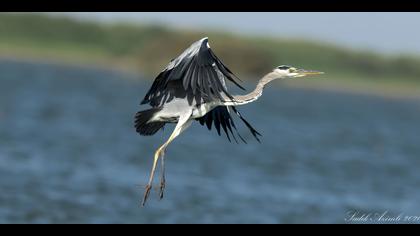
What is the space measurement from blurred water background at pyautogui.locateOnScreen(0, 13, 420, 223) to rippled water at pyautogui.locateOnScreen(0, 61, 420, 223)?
38 millimetres

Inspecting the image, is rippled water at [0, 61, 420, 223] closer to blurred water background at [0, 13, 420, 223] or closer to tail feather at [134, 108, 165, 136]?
blurred water background at [0, 13, 420, 223]

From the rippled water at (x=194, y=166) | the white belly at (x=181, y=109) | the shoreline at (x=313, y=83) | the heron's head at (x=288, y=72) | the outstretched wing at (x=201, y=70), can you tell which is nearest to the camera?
the outstretched wing at (x=201, y=70)

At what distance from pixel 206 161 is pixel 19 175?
5461 millimetres

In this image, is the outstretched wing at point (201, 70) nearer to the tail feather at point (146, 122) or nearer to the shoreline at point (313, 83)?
the tail feather at point (146, 122)

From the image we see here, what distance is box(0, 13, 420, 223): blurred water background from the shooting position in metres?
17.5

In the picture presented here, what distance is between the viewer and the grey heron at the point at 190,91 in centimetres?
854

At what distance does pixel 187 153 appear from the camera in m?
24.3

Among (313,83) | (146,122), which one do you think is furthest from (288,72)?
(313,83)

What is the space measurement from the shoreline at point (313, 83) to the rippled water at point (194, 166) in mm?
15226

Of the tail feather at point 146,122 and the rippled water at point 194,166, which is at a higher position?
the tail feather at point 146,122

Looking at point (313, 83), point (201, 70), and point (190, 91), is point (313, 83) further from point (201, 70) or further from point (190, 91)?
point (201, 70)

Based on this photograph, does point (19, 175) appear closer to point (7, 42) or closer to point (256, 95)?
point (256, 95)

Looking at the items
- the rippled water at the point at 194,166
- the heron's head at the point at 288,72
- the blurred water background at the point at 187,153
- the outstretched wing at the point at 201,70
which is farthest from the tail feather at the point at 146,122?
the blurred water background at the point at 187,153
